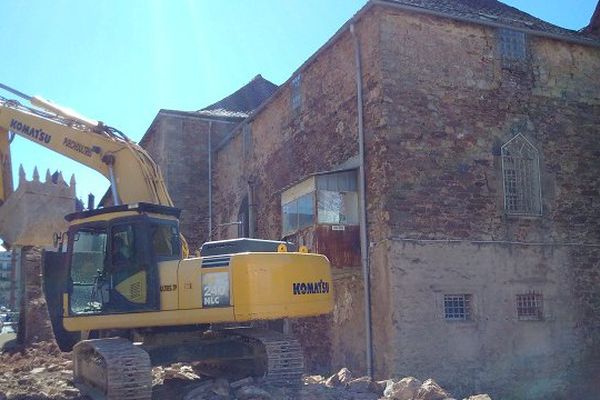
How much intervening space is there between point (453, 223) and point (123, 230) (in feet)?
20.8

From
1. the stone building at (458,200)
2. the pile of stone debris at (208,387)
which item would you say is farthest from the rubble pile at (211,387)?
the stone building at (458,200)

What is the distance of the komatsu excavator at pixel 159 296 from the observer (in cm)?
798

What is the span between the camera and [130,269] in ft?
28.0

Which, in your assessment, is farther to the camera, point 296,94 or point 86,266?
point 296,94

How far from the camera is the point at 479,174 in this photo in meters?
12.7

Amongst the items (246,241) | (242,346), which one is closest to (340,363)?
(242,346)

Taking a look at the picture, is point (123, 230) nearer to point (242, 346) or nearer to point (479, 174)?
point (242, 346)

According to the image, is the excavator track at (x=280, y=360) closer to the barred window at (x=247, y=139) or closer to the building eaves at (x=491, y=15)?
the building eaves at (x=491, y=15)

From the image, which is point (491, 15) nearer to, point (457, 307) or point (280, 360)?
point (457, 307)

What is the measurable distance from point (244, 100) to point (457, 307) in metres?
14.4

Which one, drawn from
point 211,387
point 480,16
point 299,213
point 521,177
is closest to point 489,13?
point 480,16

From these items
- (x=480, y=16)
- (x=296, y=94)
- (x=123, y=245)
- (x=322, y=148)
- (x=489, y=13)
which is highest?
(x=489, y=13)

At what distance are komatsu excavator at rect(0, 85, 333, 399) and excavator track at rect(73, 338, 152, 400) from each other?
0.01 m

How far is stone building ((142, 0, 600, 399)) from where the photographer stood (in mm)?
11789
